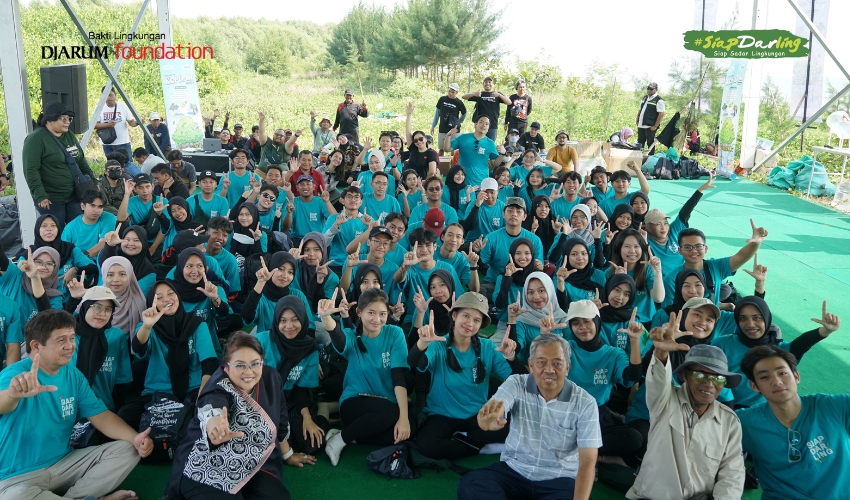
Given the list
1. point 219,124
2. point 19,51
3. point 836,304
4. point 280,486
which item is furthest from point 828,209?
point 219,124

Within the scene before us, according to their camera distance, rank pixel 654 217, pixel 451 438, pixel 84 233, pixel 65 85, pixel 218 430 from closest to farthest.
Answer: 1. pixel 218 430
2. pixel 451 438
3. pixel 654 217
4. pixel 84 233
5. pixel 65 85

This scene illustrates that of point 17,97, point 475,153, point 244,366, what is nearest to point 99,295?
point 244,366

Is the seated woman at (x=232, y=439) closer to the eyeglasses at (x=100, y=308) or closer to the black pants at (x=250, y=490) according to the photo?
the black pants at (x=250, y=490)

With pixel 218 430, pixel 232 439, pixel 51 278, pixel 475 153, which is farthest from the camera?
pixel 475 153

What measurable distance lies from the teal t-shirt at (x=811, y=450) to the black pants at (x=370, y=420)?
6.33ft

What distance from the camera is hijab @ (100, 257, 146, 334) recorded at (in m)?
4.50

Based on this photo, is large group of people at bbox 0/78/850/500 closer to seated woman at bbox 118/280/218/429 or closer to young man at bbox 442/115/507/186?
seated woman at bbox 118/280/218/429

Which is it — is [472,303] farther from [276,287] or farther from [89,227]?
[89,227]

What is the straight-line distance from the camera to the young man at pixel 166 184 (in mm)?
7867

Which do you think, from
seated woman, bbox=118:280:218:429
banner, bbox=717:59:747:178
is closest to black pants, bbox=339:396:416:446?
seated woman, bbox=118:280:218:429

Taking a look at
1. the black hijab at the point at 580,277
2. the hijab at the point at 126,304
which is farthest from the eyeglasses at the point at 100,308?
the black hijab at the point at 580,277

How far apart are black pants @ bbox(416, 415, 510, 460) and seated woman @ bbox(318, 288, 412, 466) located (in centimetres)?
13

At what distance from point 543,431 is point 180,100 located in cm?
1060

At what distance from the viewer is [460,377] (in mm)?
4035
